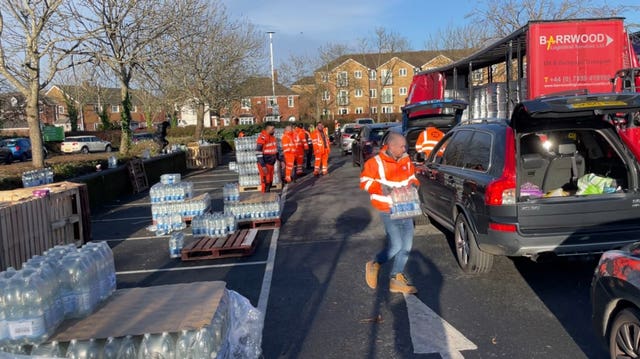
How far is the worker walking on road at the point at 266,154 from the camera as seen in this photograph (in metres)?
13.0

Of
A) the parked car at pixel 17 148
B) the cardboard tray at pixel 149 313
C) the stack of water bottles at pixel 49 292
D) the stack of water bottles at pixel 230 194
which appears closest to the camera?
the stack of water bottles at pixel 49 292

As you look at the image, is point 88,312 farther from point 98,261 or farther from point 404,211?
point 404,211

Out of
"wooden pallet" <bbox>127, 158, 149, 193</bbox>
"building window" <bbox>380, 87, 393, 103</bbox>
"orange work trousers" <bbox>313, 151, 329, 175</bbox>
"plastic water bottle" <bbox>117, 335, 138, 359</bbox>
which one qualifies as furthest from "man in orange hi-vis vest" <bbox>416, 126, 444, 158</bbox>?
"building window" <bbox>380, 87, 393, 103</bbox>

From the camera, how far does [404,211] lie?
549 cm

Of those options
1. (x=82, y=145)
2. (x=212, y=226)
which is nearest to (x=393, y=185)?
(x=212, y=226)

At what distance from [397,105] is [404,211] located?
222 ft

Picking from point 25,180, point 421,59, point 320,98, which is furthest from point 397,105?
point 25,180

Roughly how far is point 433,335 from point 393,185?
171 cm

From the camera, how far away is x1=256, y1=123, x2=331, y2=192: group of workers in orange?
42.8 ft

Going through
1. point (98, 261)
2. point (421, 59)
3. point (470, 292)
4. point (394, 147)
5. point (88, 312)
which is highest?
point (421, 59)

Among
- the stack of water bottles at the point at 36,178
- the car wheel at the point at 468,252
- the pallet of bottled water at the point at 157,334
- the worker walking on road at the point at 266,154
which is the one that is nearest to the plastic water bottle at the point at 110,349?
the pallet of bottled water at the point at 157,334

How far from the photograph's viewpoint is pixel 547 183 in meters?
6.35

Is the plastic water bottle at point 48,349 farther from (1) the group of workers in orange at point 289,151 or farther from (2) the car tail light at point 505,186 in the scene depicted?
(1) the group of workers in orange at point 289,151

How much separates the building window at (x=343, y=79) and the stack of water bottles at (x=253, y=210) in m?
49.2
